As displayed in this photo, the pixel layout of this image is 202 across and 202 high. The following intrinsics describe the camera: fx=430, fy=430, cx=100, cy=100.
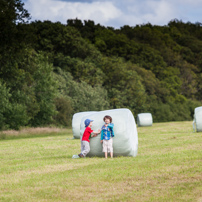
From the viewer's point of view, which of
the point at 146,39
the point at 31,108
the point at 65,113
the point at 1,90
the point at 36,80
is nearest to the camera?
the point at 1,90

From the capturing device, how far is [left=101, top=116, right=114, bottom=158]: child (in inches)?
551

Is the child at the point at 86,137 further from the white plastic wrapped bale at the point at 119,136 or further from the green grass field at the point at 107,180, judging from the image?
the green grass field at the point at 107,180

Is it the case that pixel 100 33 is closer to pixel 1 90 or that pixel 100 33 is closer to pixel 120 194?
pixel 1 90

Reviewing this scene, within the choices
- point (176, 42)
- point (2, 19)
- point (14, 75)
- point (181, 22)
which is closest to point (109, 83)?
point (14, 75)

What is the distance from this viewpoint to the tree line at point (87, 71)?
35.7 m

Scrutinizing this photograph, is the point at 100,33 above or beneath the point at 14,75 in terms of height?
above

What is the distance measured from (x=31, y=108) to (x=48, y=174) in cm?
3119

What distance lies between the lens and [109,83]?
66812 mm

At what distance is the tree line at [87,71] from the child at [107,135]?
20333 mm

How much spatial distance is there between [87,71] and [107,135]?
157ft

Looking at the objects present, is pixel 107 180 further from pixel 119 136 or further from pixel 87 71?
pixel 87 71

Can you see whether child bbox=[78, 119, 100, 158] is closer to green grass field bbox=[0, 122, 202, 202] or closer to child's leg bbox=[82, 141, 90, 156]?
child's leg bbox=[82, 141, 90, 156]

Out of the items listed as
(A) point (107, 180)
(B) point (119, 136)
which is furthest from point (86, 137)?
(A) point (107, 180)

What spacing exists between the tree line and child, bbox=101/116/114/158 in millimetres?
20333
